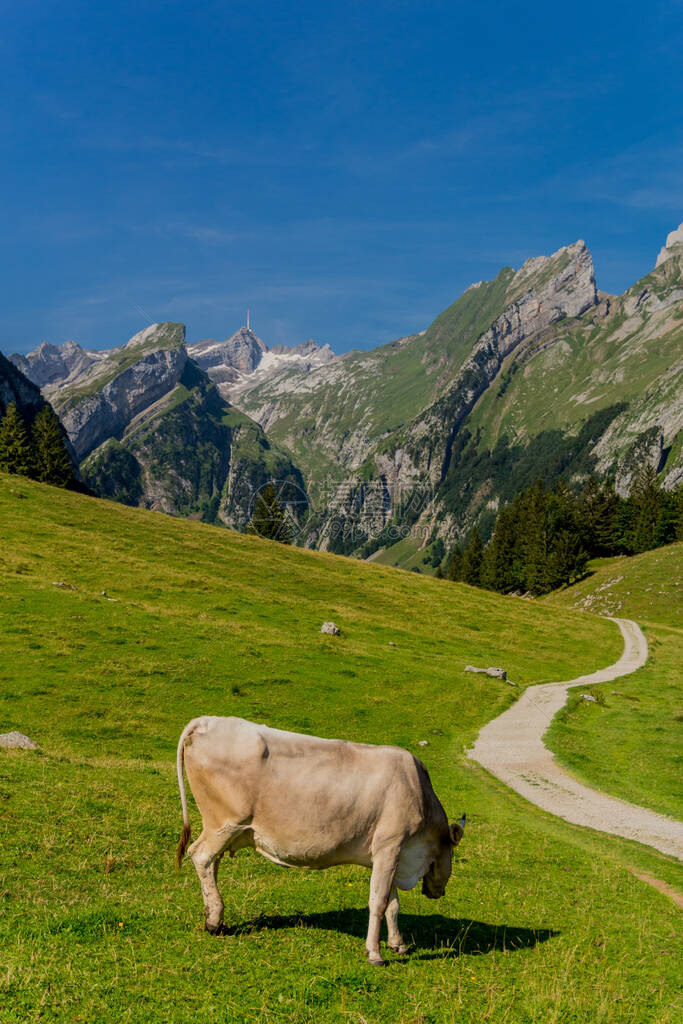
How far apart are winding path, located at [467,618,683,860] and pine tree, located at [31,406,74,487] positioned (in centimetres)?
9255

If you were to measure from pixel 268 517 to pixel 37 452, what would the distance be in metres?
42.6

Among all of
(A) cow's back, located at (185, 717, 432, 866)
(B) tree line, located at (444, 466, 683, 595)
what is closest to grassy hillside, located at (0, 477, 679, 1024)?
(A) cow's back, located at (185, 717, 432, 866)

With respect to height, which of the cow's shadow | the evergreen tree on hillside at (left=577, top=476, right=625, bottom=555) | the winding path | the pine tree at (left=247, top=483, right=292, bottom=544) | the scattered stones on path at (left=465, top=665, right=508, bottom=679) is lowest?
the winding path

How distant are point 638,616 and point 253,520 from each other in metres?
67.8

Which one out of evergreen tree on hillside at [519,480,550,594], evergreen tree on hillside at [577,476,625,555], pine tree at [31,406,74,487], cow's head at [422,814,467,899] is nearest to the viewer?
cow's head at [422,814,467,899]

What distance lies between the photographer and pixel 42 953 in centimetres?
845

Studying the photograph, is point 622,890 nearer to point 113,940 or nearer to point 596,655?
point 113,940

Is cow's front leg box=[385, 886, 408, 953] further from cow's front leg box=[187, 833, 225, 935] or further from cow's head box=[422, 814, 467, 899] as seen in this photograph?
cow's front leg box=[187, 833, 225, 935]

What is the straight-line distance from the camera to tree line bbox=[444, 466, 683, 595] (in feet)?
399

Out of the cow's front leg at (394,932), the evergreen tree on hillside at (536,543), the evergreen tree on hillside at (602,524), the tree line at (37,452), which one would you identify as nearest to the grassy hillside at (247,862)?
the cow's front leg at (394,932)

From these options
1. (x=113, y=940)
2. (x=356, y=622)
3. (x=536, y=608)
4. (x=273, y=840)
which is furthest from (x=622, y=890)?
(x=536, y=608)

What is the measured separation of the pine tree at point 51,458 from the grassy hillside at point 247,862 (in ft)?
198

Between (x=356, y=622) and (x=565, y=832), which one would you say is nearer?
(x=565, y=832)

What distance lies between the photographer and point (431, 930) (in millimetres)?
11164
